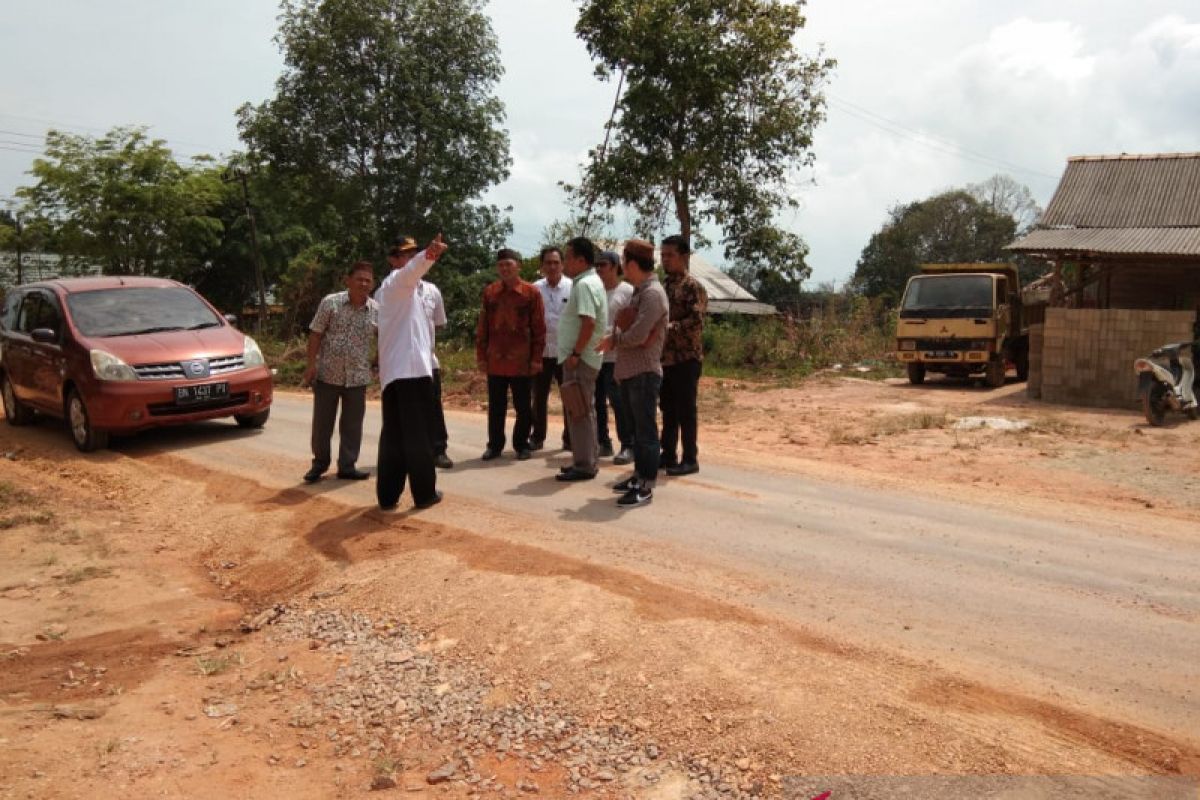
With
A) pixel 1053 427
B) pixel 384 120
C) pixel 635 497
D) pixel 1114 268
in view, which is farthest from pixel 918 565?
pixel 384 120

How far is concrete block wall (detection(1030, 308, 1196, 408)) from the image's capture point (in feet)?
45.3

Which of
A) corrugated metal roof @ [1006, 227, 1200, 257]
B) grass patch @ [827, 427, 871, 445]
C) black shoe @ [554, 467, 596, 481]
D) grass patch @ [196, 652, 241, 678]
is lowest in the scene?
grass patch @ [196, 652, 241, 678]

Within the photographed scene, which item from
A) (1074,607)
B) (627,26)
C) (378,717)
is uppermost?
(627,26)

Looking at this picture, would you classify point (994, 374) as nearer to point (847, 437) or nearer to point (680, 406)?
point (847, 437)

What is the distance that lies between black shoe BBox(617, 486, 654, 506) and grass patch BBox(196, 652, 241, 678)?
280 cm

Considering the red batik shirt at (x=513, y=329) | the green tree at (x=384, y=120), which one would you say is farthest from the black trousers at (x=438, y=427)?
the green tree at (x=384, y=120)

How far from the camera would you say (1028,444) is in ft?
A: 34.9

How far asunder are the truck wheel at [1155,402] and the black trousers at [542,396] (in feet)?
25.9

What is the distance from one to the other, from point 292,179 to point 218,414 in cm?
1989

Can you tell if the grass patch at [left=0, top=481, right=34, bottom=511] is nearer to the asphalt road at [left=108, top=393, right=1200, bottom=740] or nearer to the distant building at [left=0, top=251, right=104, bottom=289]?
the asphalt road at [left=108, top=393, right=1200, bottom=740]

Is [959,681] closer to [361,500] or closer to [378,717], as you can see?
[378,717]

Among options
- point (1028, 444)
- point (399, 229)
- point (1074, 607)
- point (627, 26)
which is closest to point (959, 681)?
point (1074, 607)

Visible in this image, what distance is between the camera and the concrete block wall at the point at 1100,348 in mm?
13812

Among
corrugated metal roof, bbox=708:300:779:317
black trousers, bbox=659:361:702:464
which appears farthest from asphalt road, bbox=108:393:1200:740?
corrugated metal roof, bbox=708:300:779:317
